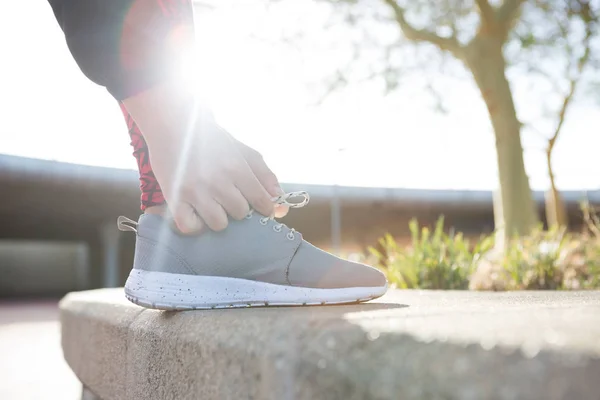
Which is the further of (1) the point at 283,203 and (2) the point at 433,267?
(2) the point at 433,267

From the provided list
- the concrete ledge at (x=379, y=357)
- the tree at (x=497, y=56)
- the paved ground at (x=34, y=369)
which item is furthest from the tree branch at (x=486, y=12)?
the concrete ledge at (x=379, y=357)

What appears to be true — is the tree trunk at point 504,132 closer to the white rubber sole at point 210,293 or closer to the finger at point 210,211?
the white rubber sole at point 210,293

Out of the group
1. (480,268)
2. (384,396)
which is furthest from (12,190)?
(384,396)

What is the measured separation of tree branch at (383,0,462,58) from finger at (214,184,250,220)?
34.4 feet

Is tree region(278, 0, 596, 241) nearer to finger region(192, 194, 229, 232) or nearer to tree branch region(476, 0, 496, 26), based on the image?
tree branch region(476, 0, 496, 26)

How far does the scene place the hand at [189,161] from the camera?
55.8 inches

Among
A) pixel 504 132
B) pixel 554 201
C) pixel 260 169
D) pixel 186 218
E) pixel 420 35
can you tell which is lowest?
pixel 186 218

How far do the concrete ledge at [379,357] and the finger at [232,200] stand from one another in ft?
0.93

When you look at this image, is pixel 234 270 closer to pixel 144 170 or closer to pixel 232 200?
pixel 232 200

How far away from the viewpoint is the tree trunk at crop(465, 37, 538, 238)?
9969 millimetres

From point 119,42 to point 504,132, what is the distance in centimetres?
980

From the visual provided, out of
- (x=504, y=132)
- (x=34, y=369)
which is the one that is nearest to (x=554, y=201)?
(x=504, y=132)

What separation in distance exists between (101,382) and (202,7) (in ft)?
31.5

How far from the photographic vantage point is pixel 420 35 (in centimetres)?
1162
